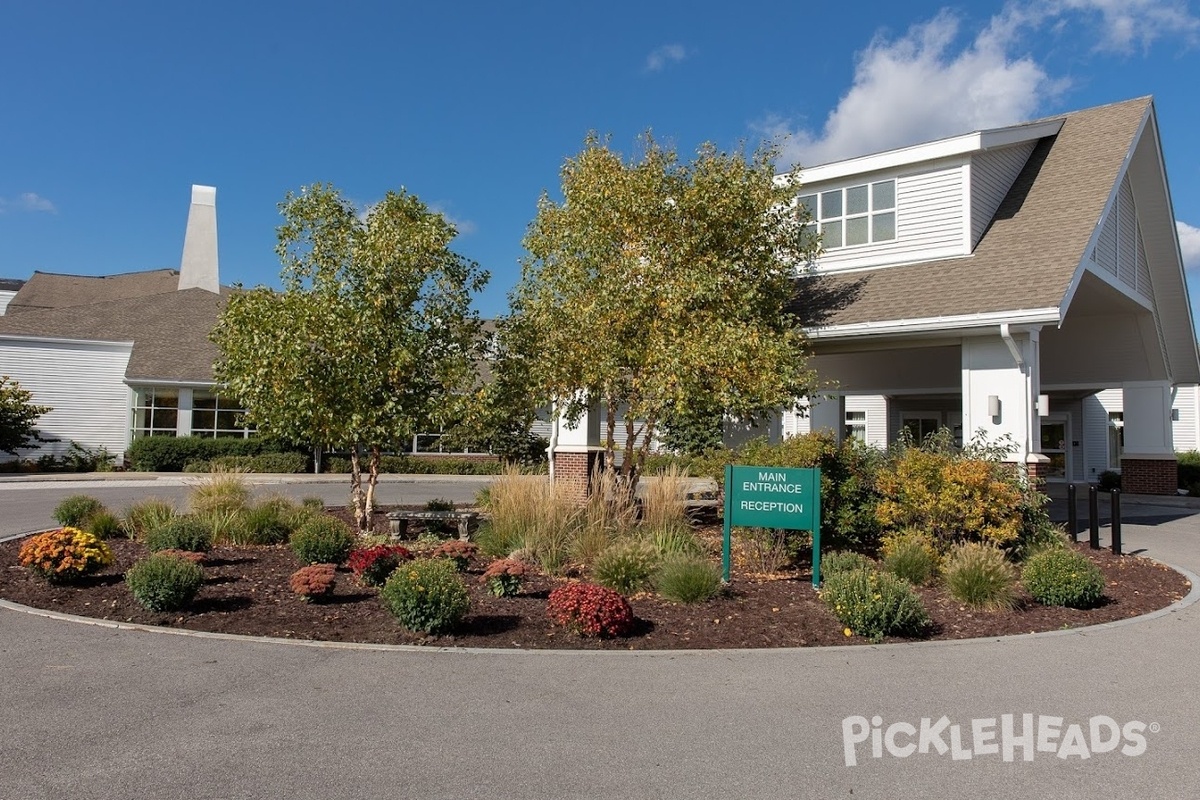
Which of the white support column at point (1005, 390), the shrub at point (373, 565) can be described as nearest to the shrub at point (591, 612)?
the shrub at point (373, 565)

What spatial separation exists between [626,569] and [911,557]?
3.07 m

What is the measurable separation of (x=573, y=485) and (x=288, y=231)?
698 cm

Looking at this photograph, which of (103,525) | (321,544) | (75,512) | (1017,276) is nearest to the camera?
(321,544)

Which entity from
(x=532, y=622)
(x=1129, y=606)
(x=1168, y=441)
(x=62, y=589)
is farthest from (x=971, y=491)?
(x=1168, y=441)

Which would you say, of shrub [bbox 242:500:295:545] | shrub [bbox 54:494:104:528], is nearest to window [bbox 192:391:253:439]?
shrub [bbox 54:494:104:528]

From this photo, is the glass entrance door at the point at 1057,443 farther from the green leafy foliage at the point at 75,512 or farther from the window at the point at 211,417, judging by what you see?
the window at the point at 211,417

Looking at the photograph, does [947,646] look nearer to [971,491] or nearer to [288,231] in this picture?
[971,491]

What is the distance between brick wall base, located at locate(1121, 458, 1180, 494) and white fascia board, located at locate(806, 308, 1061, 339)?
1183 centimetres

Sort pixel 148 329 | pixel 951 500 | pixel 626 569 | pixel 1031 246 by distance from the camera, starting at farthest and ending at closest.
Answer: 1. pixel 148 329
2. pixel 1031 246
3. pixel 951 500
4. pixel 626 569

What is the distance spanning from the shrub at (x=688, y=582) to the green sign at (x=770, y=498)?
89cm

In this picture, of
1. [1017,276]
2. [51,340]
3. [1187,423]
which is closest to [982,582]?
[1017,276]

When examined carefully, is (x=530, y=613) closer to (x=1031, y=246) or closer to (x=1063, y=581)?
(x=1063, y=581)

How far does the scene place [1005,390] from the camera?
1348cm

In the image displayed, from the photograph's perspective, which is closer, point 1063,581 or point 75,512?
point 1063,581
